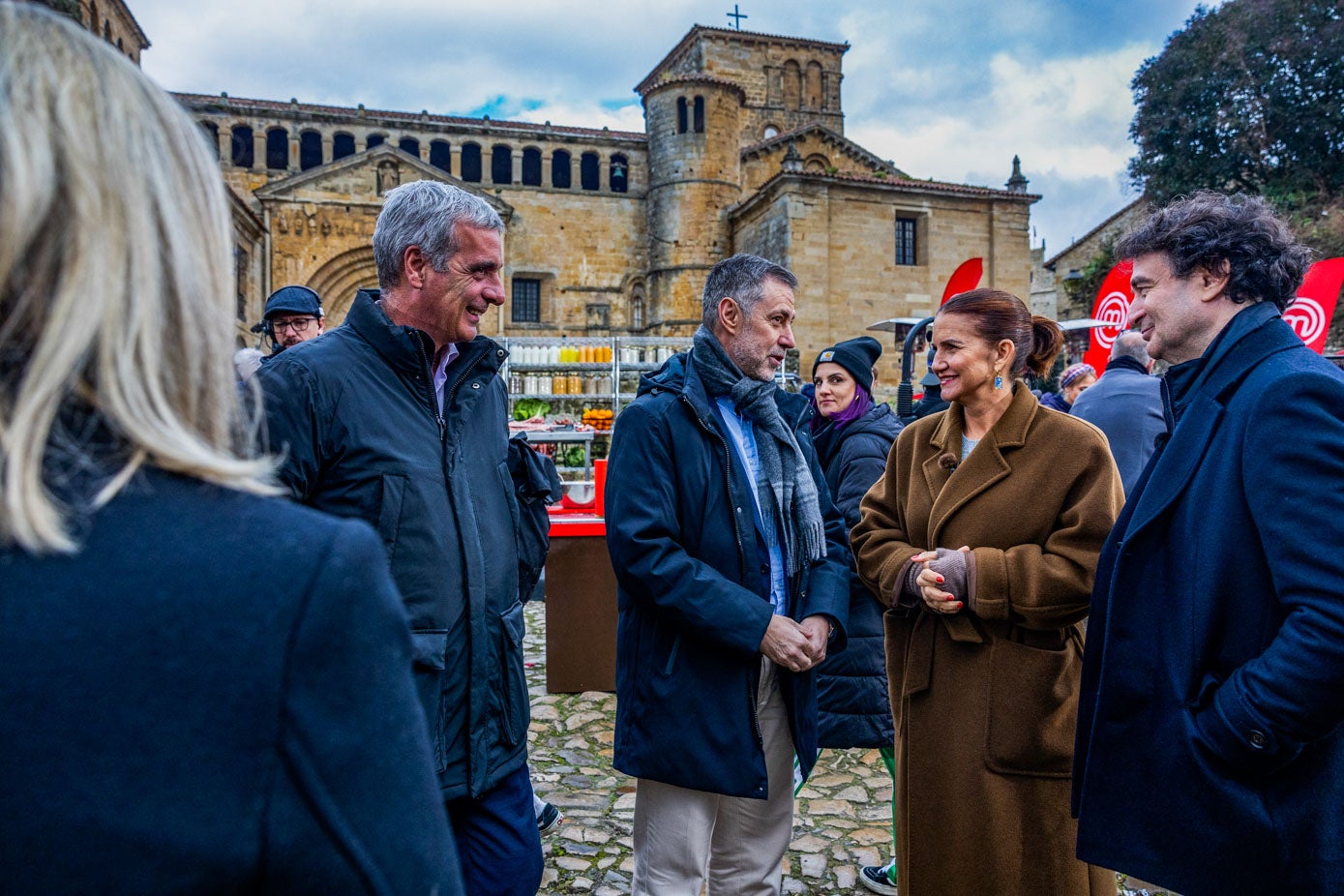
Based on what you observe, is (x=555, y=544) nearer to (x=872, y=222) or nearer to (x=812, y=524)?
(x=812, y=524)

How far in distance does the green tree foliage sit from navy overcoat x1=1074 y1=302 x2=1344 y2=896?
81.6 feet

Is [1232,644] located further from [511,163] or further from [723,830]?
[511,163]

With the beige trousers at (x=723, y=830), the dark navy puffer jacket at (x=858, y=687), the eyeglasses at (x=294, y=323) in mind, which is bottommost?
the beige trousers at (x=723, y=830)

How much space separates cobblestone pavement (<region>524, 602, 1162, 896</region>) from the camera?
13.3 ft

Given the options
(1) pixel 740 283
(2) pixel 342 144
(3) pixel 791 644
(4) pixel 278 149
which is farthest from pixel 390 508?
(2) pixel 342 144

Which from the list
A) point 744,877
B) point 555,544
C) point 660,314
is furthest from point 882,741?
point 660,314

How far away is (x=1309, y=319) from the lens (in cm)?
795

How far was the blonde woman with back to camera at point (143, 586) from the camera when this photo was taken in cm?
77

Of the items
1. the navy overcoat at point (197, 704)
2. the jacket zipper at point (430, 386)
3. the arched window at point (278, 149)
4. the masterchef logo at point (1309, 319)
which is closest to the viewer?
the navy overcoat at point (197, 704)

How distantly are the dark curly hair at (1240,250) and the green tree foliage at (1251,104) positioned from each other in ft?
80.3

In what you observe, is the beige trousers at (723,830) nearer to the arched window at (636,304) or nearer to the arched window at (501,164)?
the arched window at (636,304)

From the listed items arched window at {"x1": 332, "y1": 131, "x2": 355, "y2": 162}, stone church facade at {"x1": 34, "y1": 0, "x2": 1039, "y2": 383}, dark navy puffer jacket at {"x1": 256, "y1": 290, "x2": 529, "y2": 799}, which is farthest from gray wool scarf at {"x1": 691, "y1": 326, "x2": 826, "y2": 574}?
arched window at {"x1": 332, "y1": 131, "x2": 355, "y2": 162}

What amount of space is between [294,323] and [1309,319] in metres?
8.26

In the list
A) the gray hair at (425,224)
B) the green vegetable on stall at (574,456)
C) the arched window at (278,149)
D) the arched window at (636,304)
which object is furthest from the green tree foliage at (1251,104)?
the arched window at (278,149)
